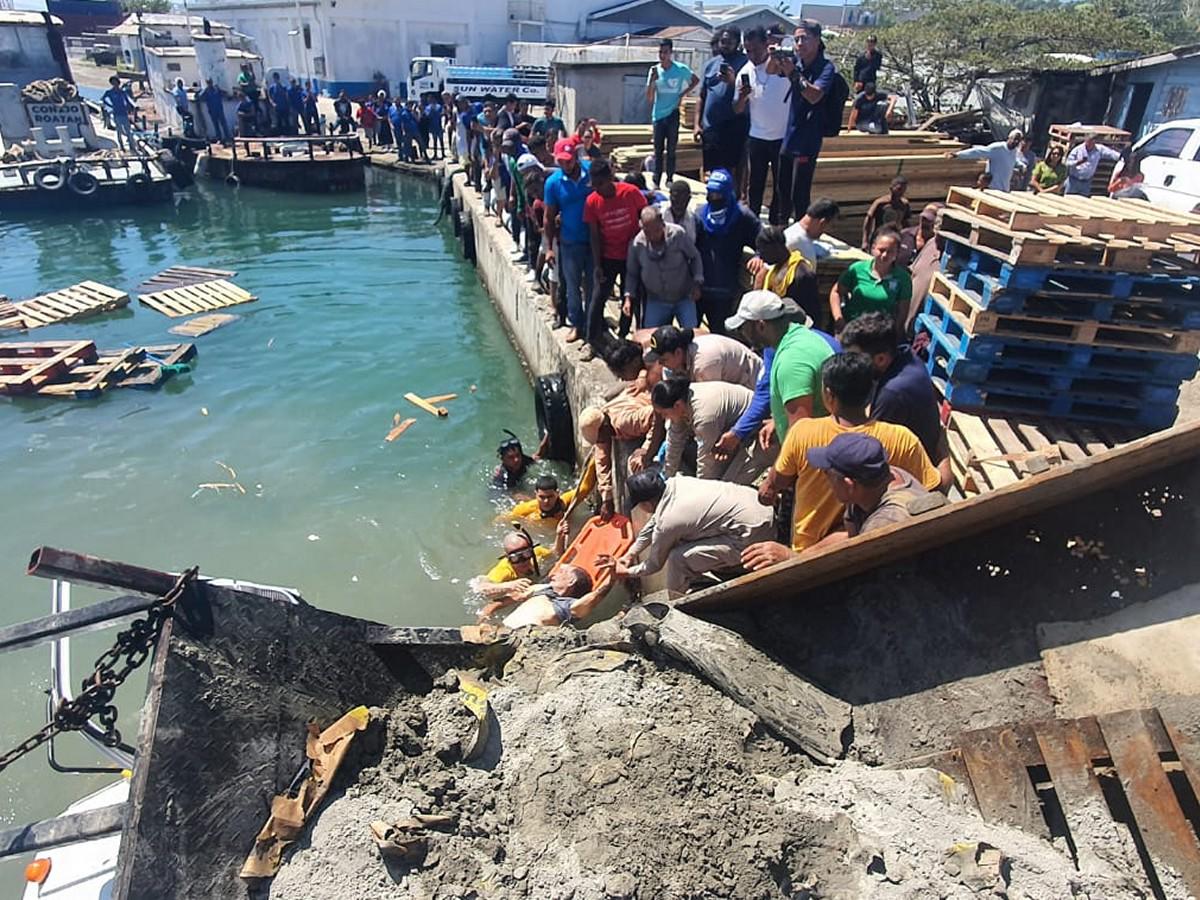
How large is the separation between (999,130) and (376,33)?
3001 centimetres

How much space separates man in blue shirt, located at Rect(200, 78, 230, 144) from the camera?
28.0 metres

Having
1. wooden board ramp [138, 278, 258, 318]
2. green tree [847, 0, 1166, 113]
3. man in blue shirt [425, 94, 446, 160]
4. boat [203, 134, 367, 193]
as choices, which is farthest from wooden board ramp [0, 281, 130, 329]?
green tree [847, 0, 1166, 113]

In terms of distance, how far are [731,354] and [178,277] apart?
15.8 meters

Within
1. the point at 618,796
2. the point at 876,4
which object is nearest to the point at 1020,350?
the point at 618,796

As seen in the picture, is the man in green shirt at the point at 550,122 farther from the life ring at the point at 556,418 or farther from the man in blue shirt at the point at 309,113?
the man in blue shirt at the point at 309,113

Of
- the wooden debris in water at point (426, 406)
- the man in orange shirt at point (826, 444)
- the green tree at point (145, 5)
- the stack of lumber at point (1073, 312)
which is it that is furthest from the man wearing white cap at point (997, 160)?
the green tree at point (145, 5)

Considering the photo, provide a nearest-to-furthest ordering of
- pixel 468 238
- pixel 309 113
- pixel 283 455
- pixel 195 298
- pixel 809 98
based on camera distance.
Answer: pixel 809 98
pixel 283 455
pixel 195 298
pixel 468 238
pixel 309 113

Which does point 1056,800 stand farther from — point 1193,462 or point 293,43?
point 293,43

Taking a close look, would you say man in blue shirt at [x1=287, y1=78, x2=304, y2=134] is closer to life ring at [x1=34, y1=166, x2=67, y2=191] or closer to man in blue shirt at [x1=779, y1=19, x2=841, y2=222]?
life ring at [x1=34, y1=166, x2=67, y2=191]

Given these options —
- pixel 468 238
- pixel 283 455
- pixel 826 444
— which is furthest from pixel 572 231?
pixel 468 238

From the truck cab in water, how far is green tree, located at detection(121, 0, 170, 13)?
176 ft

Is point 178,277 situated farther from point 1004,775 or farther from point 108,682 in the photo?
point 1004,775

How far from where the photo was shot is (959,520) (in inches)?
140

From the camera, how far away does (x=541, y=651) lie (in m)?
3.94
